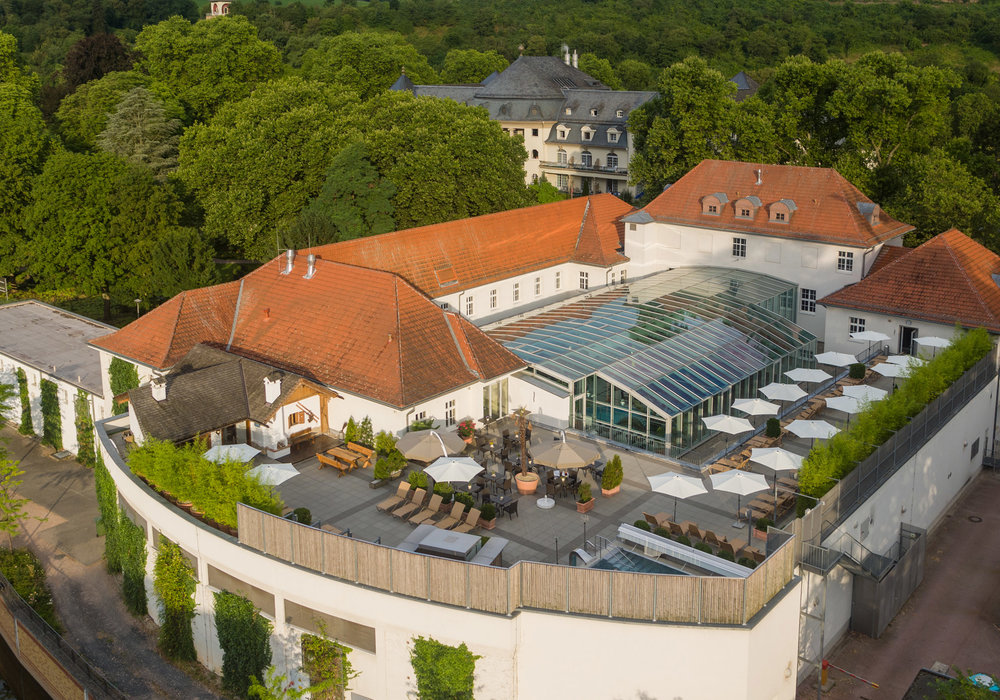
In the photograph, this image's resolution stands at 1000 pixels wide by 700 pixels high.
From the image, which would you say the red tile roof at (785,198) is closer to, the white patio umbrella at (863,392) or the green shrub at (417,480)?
the white patio umbrella at (863,392)

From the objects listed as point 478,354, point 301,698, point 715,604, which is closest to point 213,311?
point 478,354

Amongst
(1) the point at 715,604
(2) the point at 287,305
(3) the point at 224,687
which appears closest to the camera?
(1) the point at 715,604

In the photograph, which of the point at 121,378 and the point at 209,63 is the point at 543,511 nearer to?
the point at 121,378

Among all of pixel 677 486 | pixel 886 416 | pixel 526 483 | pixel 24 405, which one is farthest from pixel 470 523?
pixel 24 405

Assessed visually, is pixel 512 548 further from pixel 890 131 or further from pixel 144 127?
pixel 144 127

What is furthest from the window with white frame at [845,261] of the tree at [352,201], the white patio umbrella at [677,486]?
the tree at [352,201]

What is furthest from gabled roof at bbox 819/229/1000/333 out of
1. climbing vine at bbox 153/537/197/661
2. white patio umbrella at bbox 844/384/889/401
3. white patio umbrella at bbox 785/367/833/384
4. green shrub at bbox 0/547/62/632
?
green shrub at bbox 0/547/62/632
